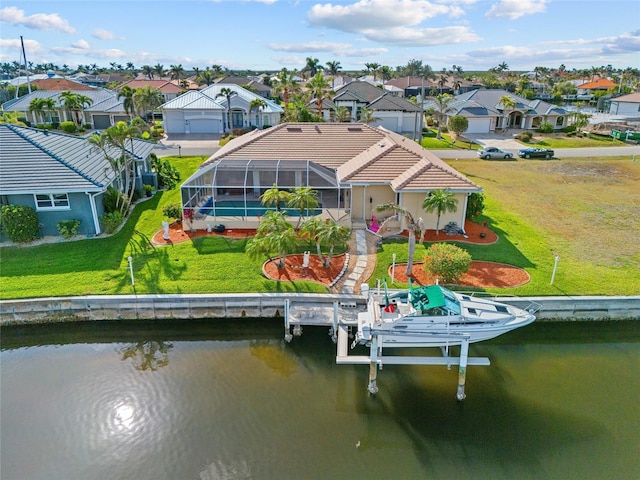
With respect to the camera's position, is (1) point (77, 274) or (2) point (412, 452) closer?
(2) point (412, 452)

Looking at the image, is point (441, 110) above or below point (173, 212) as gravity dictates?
above

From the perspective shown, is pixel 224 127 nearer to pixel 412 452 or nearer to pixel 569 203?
pixel 569 203

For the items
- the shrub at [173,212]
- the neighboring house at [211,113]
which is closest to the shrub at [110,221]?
the shrub at [173,212]

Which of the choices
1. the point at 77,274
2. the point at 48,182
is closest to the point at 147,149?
the point at 48,182

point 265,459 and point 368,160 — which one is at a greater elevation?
point 368,160

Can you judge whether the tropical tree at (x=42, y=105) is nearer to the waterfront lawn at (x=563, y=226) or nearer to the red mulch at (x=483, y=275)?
the waterfront lawn at (x=563, y=226)

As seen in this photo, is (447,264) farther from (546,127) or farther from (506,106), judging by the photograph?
(546,127)

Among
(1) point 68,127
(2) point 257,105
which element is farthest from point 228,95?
(1) point 68,127
